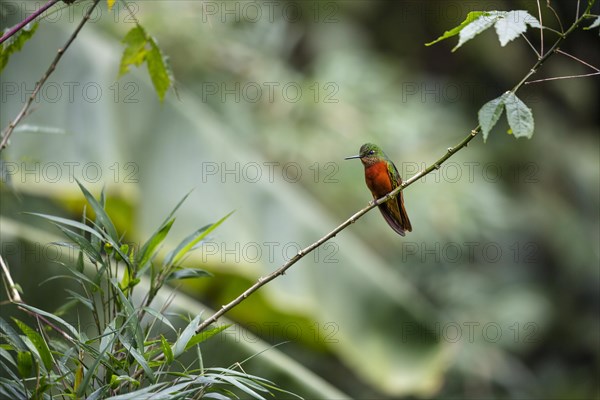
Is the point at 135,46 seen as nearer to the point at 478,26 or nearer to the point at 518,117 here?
the point at 478,26

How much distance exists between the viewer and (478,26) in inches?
86.8

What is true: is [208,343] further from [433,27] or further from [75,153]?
[433,27]

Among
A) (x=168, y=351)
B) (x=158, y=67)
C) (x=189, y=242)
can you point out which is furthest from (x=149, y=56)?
(x=168, y=351)

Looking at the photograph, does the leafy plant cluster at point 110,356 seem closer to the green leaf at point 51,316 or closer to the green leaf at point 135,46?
the green leaf at point 51,316

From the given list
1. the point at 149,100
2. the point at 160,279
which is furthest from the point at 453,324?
the point at 160,279

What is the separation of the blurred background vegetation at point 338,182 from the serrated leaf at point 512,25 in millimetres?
1156

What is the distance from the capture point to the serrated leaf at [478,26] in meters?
2.14

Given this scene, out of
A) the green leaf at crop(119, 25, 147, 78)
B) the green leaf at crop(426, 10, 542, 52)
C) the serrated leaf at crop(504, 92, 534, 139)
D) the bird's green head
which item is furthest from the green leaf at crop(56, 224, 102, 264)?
the bird's green head

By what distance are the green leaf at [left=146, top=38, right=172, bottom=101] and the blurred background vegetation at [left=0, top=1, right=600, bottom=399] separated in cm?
44

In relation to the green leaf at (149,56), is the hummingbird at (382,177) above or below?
below

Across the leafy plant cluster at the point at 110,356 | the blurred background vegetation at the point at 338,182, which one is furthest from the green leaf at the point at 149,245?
the blurred background vegetation at the point at 338,182

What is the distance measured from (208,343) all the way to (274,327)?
1341mm

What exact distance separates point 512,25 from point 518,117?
27 centimetres

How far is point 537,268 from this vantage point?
10.9m
